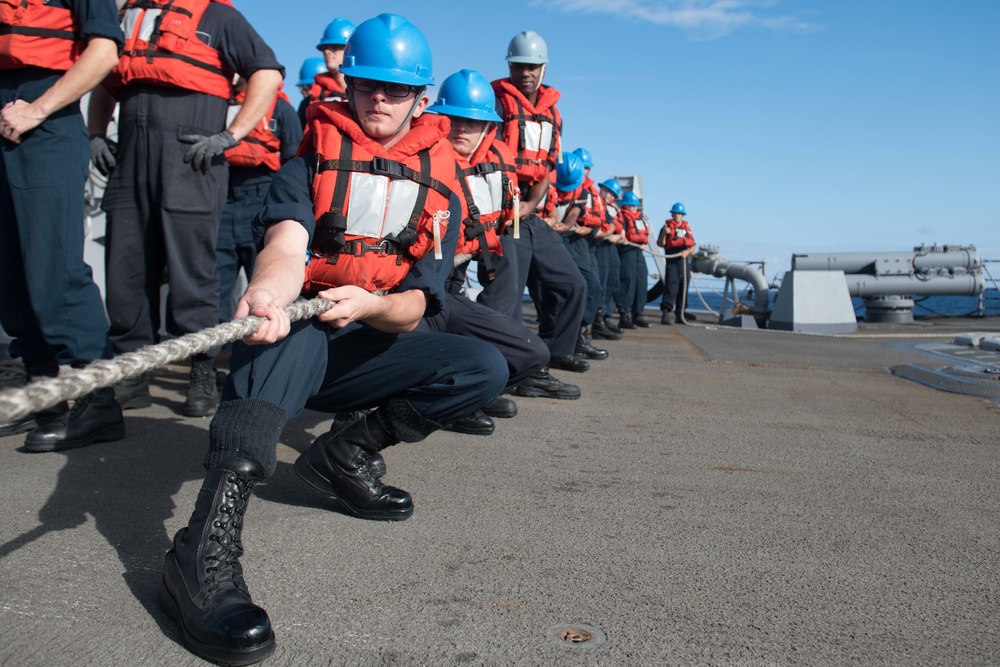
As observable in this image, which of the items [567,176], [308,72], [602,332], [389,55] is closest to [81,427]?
[389,55]

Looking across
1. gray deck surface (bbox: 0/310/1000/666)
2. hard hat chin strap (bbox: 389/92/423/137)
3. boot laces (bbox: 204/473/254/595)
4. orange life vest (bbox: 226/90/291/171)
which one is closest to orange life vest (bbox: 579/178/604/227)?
orange life vest (bbox: 226/90/291/171)

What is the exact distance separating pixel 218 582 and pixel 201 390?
2.31m

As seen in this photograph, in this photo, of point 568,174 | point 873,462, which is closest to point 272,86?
point 873,462

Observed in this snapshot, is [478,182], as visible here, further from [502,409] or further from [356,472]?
[356,472]

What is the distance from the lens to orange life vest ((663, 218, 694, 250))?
15.5 metres

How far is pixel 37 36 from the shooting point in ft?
11.2

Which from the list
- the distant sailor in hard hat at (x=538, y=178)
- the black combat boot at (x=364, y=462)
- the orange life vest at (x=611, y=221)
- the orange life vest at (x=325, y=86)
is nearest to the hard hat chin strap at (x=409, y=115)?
the black combat boot at (x=364, y=462)

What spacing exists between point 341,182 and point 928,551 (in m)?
2.10

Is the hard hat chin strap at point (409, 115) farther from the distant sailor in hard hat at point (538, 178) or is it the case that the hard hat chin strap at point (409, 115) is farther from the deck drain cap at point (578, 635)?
the distant sailor in hard hat at point (538, 178)

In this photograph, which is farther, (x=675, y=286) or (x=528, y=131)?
(x=675, y=286)

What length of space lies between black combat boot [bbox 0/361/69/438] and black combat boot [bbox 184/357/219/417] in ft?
1.94

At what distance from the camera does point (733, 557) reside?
2533 mm

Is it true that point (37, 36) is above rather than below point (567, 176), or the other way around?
below

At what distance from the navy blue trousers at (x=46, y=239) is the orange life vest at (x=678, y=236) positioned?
12.9 m
